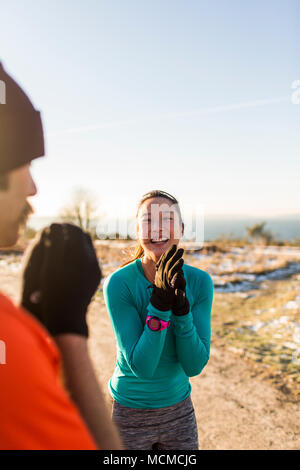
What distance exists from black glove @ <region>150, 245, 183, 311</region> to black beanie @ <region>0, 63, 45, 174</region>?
3.01 feet

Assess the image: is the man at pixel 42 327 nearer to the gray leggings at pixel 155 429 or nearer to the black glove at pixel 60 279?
the black glove at pixel 60 279

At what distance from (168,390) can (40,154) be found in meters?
1.60

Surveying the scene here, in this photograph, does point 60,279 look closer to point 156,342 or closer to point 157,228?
point 156,342

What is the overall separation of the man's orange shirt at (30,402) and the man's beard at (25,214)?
11.6 inches

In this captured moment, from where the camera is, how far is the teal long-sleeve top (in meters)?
1.84

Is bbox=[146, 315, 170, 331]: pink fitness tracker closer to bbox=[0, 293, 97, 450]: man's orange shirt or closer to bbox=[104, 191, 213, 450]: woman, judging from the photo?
bbox=[104, 191, 213, 450]: woman

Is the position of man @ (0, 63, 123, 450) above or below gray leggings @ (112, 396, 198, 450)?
above

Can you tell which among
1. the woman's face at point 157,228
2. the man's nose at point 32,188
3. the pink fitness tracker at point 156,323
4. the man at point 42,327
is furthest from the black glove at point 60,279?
the woman's face at point 157,228

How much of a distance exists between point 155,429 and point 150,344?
1.83 ft

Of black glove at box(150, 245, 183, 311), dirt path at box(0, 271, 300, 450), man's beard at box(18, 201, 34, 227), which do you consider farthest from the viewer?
dirt path at box(0, 271, 300, 450)

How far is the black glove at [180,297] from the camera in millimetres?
1693

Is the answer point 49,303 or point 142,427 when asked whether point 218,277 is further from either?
point 49,303

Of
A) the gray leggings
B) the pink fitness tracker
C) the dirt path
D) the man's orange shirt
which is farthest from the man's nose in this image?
the dirt path

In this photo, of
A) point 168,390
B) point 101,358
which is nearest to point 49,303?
point 168,390
